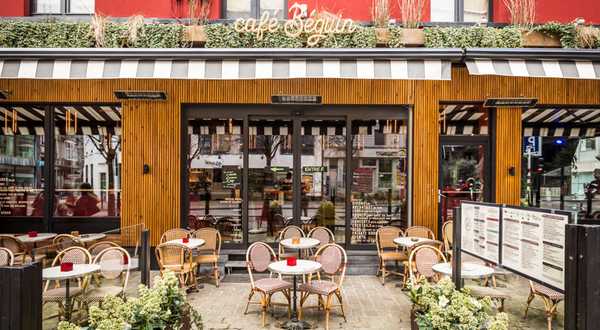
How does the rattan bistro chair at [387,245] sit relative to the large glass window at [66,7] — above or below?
below

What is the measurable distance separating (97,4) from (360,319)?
26.6 feet

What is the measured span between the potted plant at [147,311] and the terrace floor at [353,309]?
171 centimetres

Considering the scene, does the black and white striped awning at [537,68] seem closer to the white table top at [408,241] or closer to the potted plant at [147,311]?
the white table top at [408,241]

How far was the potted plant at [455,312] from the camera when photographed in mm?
3281

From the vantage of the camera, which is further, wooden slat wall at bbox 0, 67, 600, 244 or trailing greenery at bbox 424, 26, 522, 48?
wooden slat wall at bbox 0, 67, 600, 244

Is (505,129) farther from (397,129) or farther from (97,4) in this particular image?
(97,4)

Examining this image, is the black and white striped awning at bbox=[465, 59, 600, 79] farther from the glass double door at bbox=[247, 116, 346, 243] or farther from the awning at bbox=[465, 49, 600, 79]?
the glass double door at bbox=[247, 116, 346, 243]

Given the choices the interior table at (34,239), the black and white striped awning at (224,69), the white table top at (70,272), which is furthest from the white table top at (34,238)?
the black and white striped awning at (224,69)

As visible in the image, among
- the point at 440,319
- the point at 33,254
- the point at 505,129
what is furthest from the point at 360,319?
the point at 505,129

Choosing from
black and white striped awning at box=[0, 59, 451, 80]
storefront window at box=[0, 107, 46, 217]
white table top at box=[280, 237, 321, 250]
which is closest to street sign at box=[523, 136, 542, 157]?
black and white striped awning at box=[0, 59, 451, 80]

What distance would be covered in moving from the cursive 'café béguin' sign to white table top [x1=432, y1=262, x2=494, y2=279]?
4.25 meters

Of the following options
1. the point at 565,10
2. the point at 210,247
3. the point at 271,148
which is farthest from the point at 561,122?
the point at 210,247

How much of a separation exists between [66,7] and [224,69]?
447cm

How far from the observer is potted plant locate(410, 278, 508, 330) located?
3281 millimetres
